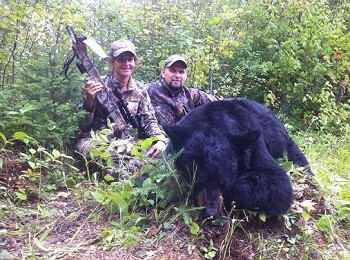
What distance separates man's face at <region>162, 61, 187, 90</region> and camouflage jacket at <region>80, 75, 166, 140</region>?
1.84ft

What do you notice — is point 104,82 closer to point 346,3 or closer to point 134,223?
point 134,223

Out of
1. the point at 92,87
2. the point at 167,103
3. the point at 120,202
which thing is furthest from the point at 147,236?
the point at 167,103

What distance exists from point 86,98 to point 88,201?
1362 mm

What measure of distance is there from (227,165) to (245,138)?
232 millimetres

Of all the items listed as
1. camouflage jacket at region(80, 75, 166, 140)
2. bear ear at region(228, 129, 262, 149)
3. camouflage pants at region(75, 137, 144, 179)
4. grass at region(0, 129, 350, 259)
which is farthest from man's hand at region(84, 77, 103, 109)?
bear ear at region(228, 129, 262, 149)

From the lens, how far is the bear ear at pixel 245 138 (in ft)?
8.79

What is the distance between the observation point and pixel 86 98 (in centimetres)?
402

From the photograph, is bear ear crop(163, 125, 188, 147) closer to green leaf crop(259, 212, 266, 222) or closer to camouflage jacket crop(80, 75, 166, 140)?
green leaf crop(259, 212, 266, 222)

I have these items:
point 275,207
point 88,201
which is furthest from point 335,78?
point 88,201

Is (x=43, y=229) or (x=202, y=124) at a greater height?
(x=202, y=124)

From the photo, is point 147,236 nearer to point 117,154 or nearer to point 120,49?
point 117,154

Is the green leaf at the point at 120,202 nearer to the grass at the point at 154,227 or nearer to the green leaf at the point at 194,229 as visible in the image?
the grass at the point at 154,227

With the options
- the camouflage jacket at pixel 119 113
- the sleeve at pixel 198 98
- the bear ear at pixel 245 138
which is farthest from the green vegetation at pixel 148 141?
the sleeve at pixel 198 98

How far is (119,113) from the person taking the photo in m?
4.29
